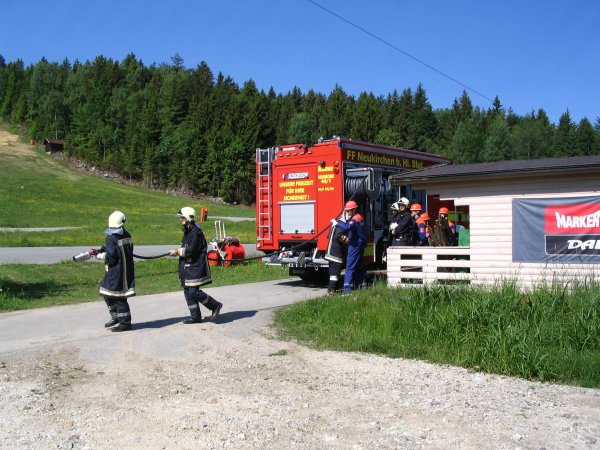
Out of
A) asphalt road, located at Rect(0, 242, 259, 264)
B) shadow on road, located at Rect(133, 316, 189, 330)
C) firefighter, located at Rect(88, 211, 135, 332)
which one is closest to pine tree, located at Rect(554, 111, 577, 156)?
asphalt road, located at Rect(0, 242, 259, 264)

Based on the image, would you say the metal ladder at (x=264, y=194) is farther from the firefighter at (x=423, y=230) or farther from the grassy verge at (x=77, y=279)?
the firefighter at (x=423, y=230)

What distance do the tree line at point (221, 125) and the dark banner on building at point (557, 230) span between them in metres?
78.5

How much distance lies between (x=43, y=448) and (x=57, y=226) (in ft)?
119

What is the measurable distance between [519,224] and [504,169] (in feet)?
3.24

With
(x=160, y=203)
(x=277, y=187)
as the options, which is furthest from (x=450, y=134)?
(x=277, y=187)

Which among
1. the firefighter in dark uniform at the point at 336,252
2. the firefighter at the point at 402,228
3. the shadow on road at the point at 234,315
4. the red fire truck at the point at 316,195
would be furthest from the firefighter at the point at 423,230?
the shadow on road at the point at 234,315

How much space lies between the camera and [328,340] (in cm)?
862

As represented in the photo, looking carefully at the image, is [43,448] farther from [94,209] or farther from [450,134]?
[450,134]

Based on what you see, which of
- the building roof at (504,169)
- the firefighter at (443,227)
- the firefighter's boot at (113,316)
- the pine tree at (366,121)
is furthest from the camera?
the pine tree at (366,121)

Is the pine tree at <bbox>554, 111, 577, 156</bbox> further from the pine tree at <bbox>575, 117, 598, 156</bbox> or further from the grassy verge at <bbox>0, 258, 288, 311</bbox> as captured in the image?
the grassy verge at <bbox>0, 258, 288, 311</bbox>

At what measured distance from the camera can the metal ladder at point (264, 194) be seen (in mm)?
15500

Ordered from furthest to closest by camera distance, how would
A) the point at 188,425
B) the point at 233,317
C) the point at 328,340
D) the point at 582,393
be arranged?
the point at 233,317
the point at 328,340
the point at 582,393
the point at 188,425

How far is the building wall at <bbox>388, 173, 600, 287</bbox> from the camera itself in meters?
10.3

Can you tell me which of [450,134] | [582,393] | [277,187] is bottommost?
[582,393]
